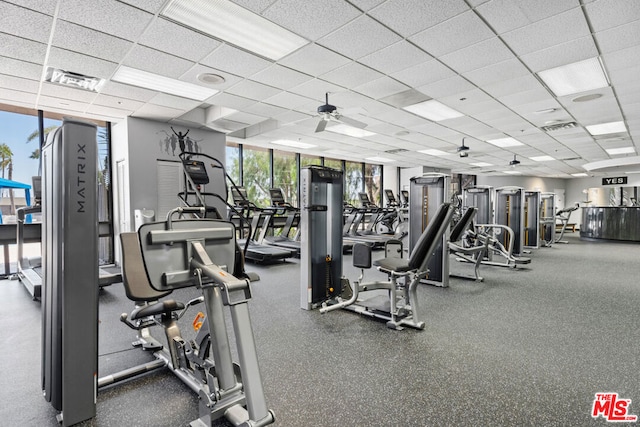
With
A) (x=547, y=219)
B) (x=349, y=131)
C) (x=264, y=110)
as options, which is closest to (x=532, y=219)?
(x=547, y=219)

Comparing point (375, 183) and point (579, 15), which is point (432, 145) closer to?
point (375, 183)

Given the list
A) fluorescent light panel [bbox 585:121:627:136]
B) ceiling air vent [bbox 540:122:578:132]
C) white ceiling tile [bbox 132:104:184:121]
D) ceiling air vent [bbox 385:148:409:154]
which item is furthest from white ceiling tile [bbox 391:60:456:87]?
ceiling air vent [bbox 385:148:409:154]

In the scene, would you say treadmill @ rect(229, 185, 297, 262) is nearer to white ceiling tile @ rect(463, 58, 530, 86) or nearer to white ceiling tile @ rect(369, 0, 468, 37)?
white ceiling tile @ rect(369, 0, 468, 37)

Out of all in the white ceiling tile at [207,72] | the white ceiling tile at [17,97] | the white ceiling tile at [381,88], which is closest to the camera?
the white ceiling tile at [207,72]

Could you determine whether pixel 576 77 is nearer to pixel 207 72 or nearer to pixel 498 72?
pixel 498 72

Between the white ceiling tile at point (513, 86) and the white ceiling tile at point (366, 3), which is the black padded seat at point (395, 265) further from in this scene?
the white ceiling tile at point (513, 86)

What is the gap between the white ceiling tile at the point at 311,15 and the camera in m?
2.84

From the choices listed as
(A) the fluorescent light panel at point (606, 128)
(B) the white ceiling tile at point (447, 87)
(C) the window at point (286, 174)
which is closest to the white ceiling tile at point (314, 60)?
(B) the white ceiling tile at point (447, 87)

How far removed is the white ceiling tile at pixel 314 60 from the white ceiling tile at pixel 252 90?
0.80 metres

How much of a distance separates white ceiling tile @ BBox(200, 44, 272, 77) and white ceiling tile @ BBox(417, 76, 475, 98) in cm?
230

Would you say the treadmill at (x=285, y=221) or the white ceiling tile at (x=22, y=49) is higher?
the white ceiling tile at (x=22, y=49)

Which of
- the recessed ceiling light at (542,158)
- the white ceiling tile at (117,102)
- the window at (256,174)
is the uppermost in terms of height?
the white ceiling tile at (117,102)
